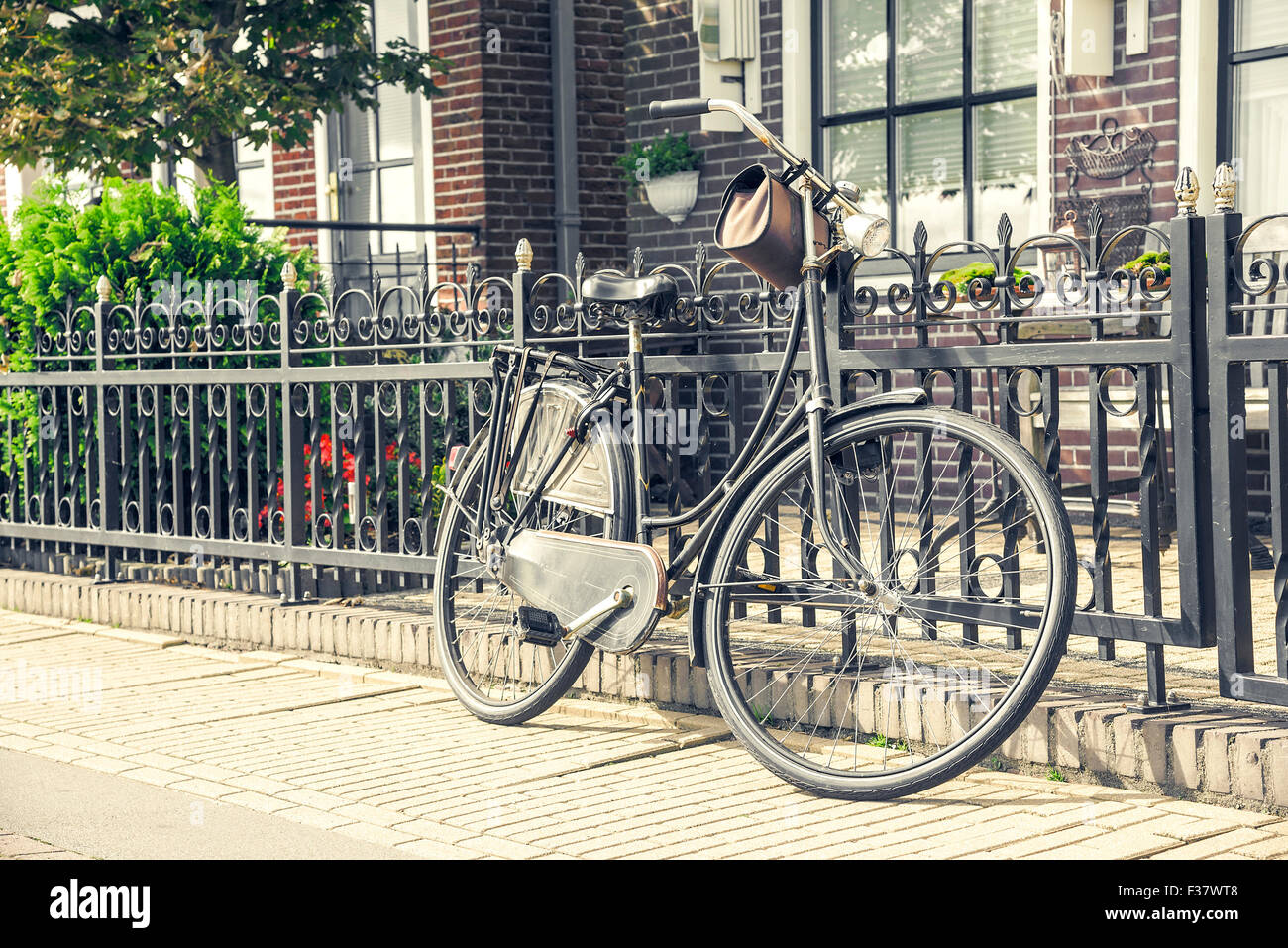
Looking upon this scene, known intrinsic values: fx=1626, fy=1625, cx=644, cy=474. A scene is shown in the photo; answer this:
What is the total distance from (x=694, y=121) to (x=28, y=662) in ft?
18.1

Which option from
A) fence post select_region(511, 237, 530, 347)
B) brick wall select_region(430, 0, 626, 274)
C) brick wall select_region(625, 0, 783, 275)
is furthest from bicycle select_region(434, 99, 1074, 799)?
brick wall select_region(430, 0, 626, 274)

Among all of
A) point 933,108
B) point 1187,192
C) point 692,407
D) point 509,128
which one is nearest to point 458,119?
point 509,128

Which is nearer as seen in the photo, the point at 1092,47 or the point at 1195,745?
the point at 1195,745

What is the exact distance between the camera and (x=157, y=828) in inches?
158

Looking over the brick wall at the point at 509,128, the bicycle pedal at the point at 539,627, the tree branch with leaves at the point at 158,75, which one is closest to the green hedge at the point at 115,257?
the tree branch with leaves at the point at 158,75

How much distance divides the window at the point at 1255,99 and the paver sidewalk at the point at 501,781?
14.2 feet

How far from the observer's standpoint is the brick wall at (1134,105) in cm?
770

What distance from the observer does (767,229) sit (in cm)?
434

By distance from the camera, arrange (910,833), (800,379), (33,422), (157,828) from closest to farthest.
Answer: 1. (910,833)
2. (157,828)
3. (800,379)
4. (33,422)

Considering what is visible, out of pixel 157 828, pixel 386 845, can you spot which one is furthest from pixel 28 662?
pixel 386 845

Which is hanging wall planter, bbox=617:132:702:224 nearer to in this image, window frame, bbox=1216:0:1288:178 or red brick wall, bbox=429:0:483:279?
red brick wall, bbox=429:0:483:279

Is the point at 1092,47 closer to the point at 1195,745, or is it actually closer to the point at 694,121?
the point at 694,121

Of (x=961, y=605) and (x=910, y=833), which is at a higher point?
(x=961, y=605)

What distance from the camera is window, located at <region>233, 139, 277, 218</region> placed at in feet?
43.0
